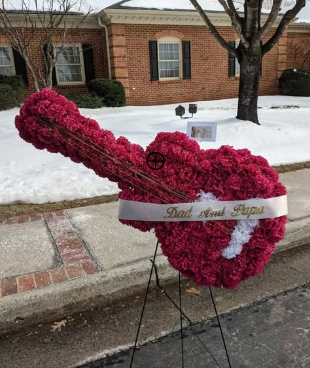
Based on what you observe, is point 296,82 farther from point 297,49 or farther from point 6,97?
point 6,97

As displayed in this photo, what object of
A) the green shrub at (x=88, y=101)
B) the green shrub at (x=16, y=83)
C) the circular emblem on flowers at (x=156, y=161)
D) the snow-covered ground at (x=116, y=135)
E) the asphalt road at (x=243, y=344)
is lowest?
the asphalt road at (x=243, y=344)

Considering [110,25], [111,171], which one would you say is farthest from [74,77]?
[111,171]

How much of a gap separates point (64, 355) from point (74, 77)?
14.0 meters

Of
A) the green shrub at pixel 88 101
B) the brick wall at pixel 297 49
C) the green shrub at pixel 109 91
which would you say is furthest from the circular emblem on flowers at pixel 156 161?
the brick wall at pixel 297 49

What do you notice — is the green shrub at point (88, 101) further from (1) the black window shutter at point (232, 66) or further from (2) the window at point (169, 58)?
(1) the black window shutter at point (232, 66)

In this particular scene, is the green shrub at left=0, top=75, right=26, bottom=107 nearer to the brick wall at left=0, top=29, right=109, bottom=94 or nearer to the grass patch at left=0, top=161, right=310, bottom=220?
the brick wall at left=0, top=29, right=109, bottom=94

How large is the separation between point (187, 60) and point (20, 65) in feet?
22.1

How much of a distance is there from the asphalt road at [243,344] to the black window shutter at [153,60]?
13.3 meters

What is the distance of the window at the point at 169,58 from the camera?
1524 centimetres

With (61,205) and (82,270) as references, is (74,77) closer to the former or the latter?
(61,205)

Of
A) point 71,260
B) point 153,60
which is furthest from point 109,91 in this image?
point 71,260

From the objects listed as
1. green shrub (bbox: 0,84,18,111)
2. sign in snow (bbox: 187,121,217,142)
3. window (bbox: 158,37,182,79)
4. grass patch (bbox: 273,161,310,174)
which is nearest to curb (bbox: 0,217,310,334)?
sign in snow (bbox: 187,121,217,142)

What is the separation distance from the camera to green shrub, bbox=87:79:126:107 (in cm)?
1358

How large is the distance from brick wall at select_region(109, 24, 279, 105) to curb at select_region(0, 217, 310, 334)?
40.6 ft
